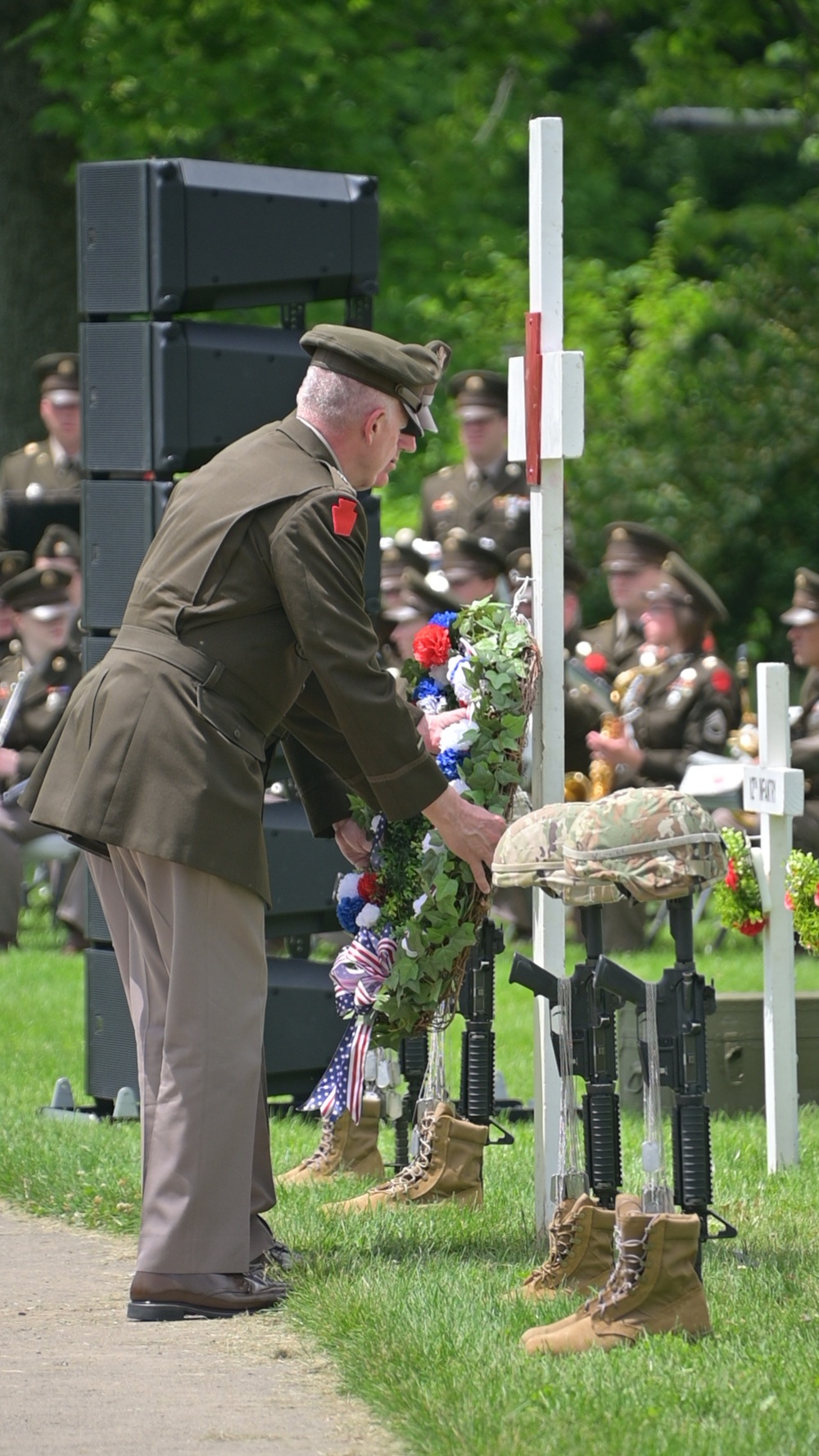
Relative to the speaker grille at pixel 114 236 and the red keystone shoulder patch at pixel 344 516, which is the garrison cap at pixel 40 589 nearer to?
the speaker grille at pixel 114 236

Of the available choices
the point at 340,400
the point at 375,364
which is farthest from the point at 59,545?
the point at 375,364

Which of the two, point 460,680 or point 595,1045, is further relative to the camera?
point 460,680

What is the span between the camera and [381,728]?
5645mm

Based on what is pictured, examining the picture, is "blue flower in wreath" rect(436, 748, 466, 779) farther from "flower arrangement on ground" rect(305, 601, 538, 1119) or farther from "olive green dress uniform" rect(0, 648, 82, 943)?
"olive green dress uniform" rect(0, 648, 82, 943)

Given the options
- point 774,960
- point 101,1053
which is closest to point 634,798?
point 774,960

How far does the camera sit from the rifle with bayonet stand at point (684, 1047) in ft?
17.8

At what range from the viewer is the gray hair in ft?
19.2

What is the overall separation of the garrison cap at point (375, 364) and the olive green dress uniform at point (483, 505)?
7.98 meters

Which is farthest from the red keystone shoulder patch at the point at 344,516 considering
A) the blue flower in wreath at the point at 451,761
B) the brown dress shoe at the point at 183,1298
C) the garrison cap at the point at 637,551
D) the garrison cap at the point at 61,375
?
the garrison cap at the point at 637,551

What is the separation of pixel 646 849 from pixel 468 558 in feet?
26.3

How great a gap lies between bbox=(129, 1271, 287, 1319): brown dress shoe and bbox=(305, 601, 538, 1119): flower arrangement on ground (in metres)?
1.02

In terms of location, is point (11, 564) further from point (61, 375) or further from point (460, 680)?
point (460, 680)

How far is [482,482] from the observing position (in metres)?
14.6

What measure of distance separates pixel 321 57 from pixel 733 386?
5889 mm
